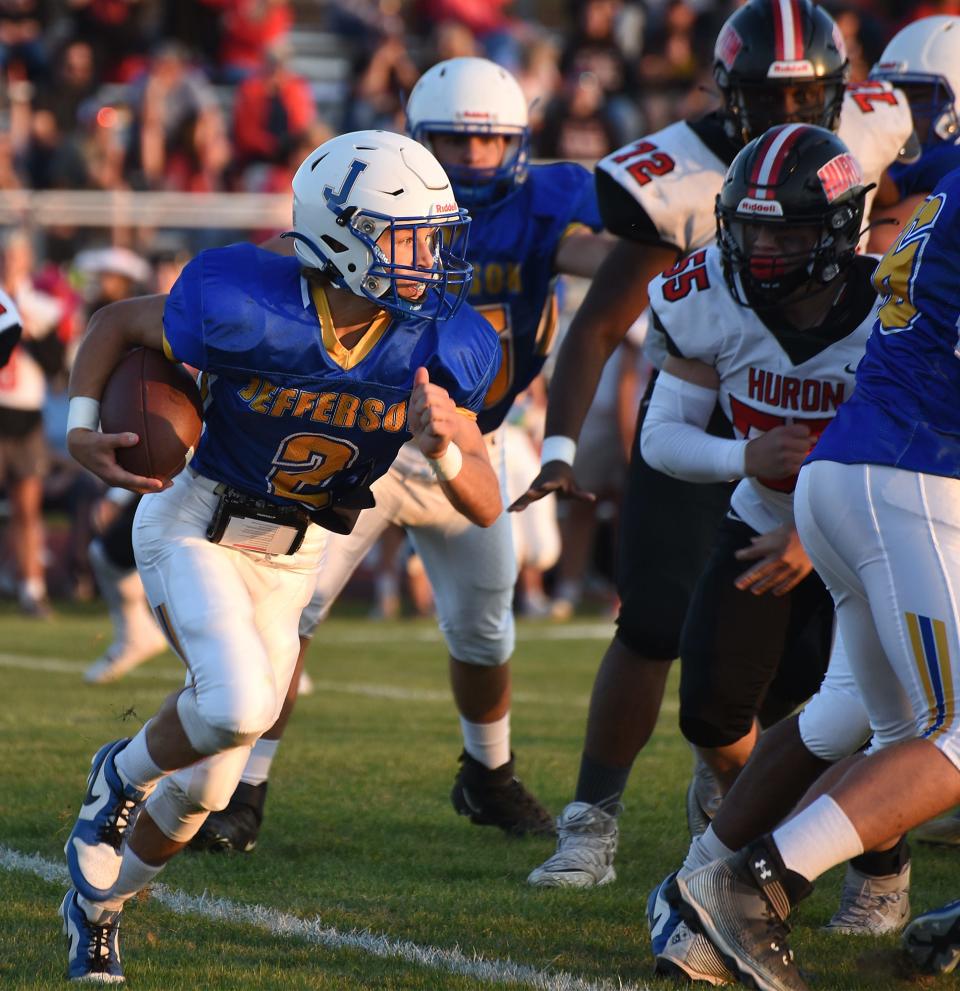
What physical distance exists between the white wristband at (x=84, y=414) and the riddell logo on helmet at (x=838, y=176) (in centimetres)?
150

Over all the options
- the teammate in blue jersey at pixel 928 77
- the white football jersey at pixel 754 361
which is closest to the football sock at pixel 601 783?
the white football jersey at pixel 754 361

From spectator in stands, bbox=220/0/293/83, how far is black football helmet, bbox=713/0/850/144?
32.7 feet

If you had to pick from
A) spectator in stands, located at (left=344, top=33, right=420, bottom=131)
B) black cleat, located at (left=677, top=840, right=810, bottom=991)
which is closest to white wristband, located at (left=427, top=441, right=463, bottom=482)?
black cleat, located at (left=677, top=840, right=810, bottom=991)

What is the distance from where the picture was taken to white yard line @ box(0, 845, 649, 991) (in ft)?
10.0

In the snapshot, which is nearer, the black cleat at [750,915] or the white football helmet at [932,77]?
the black cleat at [750,915]

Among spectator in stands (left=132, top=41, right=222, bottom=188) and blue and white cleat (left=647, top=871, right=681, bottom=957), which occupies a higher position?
blue and white cleat (left=647, top=871, right=681, bottom=957)

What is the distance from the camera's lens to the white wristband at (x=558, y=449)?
155 inches

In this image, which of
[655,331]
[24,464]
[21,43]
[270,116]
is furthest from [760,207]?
[21,43]

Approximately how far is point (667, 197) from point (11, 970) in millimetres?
2264

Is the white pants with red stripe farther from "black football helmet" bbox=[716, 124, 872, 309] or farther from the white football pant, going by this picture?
the white football pant

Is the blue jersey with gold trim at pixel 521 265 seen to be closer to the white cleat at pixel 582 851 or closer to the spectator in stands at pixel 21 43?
the white cleat at pixel 582 851

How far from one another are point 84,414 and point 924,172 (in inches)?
86.1

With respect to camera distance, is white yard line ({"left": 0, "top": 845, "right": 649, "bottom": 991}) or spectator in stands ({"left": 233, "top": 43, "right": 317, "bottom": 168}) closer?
white yard line ({"left": 0, "top": 845, "right": 649, "bottom": 991})

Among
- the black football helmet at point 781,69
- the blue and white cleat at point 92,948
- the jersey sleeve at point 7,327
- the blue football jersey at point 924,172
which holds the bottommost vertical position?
the blue and white cleat at point 92,948
